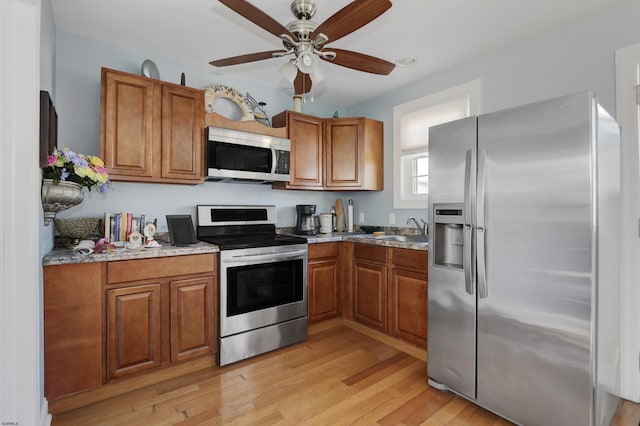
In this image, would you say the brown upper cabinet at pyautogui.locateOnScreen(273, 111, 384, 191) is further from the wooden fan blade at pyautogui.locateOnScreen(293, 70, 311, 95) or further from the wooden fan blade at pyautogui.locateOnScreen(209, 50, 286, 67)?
the wooden fan blade at pyautogui.locateOnScreen(209, 50, 286, 67)

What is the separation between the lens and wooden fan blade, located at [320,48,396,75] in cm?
192

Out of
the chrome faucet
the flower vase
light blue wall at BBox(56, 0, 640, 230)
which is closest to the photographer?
the flower vase

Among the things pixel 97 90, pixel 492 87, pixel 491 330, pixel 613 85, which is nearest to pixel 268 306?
pixel 491 330

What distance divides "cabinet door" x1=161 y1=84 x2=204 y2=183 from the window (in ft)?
6.76

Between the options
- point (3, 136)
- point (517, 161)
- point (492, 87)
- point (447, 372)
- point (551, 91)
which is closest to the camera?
point (3, 136)

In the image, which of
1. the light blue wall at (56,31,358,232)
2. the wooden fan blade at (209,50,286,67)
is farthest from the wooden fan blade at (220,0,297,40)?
the light blue wall at (56,31,358,232)

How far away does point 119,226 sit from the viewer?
8.17 ft

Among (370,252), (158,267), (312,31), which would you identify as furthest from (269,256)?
(312,31)

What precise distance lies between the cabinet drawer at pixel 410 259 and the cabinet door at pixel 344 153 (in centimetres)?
106

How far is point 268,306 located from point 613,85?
9.71 feet

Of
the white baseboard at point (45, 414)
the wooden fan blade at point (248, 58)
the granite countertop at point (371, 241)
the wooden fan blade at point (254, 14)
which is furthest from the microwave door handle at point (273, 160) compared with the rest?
the white baseboard at point (45, 414)

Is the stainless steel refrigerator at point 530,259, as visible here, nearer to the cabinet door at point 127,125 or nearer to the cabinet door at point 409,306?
the cabinet door at point 409,306

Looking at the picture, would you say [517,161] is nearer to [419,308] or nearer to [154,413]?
[419,308]

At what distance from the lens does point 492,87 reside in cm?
271
